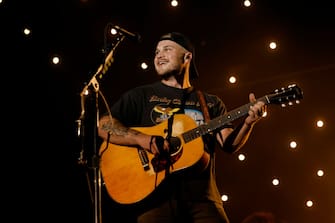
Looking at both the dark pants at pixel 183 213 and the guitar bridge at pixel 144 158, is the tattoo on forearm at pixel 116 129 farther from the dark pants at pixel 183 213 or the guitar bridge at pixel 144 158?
the dark pants at pixel 183 213

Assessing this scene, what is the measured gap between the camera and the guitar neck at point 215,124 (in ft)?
10.3

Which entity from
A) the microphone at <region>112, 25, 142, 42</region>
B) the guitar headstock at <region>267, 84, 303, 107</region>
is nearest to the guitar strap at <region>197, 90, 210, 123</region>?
the guitar headstock at <region>267, 84, 303, 107</region>

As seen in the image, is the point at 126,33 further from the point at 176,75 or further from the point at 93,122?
the point at 176,75

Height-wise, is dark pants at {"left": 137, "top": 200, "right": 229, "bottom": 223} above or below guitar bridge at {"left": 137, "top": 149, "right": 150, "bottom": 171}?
below

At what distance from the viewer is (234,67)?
4.47m

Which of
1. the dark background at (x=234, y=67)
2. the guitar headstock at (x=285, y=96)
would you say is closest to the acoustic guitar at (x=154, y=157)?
the guitar headstock at (x=285, y=96)

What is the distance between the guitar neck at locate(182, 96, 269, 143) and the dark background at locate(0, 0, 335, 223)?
3.85ft

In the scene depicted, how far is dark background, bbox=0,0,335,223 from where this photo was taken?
406 cm

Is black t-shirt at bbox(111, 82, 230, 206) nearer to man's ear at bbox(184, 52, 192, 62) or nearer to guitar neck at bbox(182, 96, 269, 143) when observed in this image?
guitar neck at bbox(182, 96, 269, 143)

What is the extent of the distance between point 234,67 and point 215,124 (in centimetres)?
140

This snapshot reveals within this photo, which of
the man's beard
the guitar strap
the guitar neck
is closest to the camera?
the guitar neck

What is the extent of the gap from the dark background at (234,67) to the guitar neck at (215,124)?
3.85 feet

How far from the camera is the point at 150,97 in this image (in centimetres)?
330

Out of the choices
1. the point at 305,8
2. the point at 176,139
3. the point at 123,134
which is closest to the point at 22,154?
the point at 123,134
